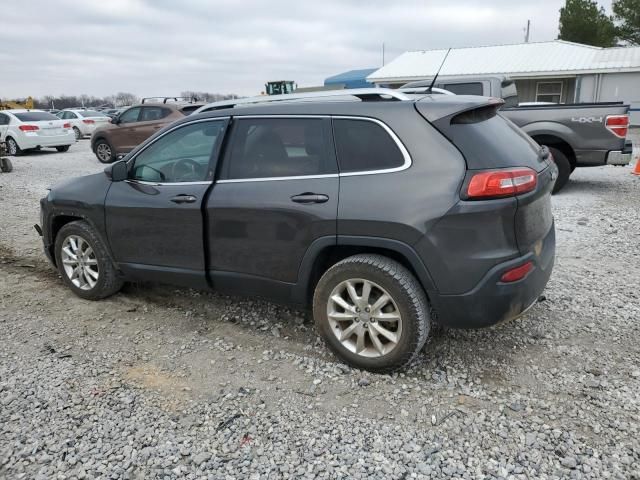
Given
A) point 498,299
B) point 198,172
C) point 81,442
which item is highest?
point 198,172

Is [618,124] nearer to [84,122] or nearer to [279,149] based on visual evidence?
[279,149]

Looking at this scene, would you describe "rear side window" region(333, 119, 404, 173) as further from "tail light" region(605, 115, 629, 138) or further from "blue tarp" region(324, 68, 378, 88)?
"blue tarp" region(324, 68, 378, 88)

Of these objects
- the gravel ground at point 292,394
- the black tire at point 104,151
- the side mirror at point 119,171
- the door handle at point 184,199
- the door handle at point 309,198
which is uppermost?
the side mirror at point 119,171

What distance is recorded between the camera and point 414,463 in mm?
2520

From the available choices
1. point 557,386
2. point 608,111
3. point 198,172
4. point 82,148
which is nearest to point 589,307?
point 557,386

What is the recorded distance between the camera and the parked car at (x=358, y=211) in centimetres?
290

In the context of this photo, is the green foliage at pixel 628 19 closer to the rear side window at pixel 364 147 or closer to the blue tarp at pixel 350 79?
the blue tarp at pixel 350 79

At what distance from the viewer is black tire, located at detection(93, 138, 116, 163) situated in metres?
14.5

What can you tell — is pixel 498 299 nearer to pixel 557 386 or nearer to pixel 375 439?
pixel 557 386

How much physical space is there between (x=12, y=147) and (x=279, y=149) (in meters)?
16.9

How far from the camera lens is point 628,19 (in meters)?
30.8

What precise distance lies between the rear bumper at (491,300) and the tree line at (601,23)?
34611 millimetres

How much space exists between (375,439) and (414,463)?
25 cm

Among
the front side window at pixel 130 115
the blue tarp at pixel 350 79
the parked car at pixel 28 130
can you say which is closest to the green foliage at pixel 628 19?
the blue tarp at pixel 350 79
